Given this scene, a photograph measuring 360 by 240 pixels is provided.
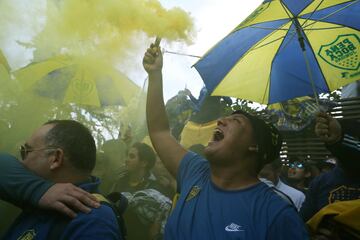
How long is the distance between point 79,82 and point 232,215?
326 cm

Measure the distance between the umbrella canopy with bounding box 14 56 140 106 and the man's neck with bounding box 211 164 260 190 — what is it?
90.8 inches

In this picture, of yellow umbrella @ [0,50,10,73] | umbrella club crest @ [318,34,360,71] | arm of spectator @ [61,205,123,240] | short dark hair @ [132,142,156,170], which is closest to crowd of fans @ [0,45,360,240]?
arm of spectator @ [61,205,123,240]

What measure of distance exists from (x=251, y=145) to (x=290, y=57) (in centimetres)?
174

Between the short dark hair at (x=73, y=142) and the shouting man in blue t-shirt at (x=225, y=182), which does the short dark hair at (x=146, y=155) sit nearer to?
the shouting man in blue t-shirt at (x=225, y=182)

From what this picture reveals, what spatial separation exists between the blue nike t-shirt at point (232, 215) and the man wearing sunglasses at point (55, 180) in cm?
50

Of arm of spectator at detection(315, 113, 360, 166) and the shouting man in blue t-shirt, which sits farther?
arm of spectator at detection(315, 113, 360, 166)

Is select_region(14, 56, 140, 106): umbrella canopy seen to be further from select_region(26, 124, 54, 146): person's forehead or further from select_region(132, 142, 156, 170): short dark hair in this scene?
select_region(26, 124, 54, 146): person's forehead

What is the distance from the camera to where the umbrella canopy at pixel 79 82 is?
4.44 m

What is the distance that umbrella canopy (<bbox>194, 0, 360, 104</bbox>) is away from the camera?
140 inches

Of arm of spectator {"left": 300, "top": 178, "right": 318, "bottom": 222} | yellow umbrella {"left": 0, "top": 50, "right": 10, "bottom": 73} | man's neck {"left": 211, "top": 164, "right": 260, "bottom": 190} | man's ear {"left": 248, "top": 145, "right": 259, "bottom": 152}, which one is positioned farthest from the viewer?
yellow umbrella {"left": 0, "top": 50, "right": 10, "bottom": 73}

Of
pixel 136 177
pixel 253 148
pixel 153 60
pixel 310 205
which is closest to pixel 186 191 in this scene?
pixel 253 148

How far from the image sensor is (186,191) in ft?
7.77

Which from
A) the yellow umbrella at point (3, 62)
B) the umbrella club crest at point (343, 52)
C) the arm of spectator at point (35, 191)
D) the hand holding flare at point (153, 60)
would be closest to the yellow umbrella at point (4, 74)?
the yellow umbrella at point (3, 62)

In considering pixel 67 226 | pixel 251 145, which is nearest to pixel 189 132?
pixel 251 145
